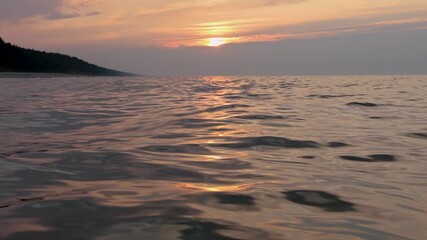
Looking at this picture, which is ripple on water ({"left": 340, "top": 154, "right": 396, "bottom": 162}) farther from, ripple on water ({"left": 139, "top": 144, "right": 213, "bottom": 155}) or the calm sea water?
ripple on water ({"left": 139, "top": 144, "right": 213, "bottom": 155})

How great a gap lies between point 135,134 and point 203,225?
5.35 m

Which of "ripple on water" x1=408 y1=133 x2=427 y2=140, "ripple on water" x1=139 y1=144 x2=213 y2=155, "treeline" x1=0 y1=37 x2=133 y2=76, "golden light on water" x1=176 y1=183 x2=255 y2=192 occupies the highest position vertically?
"treeline" x1=0 y1=37 x2=133 y2=76

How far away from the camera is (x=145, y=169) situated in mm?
5469

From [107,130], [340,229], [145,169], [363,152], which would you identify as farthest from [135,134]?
[340,229]

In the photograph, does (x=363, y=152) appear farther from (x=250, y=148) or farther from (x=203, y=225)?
(x=203, y=225)

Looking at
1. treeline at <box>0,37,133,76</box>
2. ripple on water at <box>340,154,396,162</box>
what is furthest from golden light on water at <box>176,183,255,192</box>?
treeline at <box>0,37,133,76</box>

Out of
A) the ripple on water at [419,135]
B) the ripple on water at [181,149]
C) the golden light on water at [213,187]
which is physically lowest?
the golden light on water at [213,187]

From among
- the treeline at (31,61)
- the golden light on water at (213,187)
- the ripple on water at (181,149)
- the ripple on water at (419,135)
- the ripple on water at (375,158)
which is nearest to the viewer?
the golden light on water at (213,187)

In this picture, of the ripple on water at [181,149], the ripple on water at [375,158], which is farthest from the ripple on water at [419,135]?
the ripple on water at [181,149]

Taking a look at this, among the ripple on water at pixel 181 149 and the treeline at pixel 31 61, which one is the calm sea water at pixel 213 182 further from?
the treeline at pixel 31 61

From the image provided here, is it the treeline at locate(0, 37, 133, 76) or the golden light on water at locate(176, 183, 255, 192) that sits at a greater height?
the treeline at locate(0, 37, 133, 76)

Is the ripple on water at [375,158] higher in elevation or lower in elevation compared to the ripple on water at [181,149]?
lower

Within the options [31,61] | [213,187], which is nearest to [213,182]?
[213,187]

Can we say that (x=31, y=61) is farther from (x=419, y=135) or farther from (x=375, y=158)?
(x=375, y=158)
